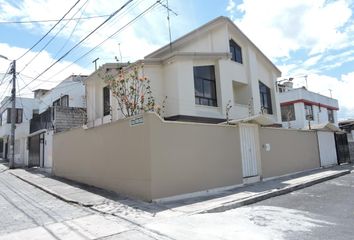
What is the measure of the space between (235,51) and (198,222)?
14.4 metres

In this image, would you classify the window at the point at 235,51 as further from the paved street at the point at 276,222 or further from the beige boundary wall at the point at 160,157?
the paved street at the point at 276,222

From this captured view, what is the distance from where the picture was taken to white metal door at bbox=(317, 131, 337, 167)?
19672 mm

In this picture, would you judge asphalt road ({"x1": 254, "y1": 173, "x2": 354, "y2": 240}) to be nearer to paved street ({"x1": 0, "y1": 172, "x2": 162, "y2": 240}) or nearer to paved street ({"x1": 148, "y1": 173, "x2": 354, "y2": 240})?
paved street ({"x1": 148, "y1": 173, "x2": 354, "y2": 240})

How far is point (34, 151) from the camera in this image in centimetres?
2486

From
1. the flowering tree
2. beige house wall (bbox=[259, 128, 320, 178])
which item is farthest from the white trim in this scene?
the flowering tree

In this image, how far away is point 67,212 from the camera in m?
8.50

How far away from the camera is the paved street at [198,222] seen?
20.5 ft

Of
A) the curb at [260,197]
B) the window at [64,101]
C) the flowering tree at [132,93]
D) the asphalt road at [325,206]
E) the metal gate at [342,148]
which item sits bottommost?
the asphalt road at [325,206]

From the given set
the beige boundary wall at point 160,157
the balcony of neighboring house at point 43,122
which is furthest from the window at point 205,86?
the balcony of neighboring house at point 43,122

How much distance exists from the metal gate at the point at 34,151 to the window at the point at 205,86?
14.7 metres

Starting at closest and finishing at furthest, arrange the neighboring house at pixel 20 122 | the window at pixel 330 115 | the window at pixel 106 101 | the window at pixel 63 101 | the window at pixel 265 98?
the window at pixel 106 101
the window at pixel 265 98
the window at pixel 63 101
the neighboring house at pixel 20 122
the window at pixel 330 115

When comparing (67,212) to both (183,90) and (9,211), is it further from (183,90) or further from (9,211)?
(183,90)

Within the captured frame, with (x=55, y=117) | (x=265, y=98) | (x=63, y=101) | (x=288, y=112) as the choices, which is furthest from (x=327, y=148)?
(x=63, y=101)

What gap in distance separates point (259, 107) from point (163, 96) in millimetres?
7328
